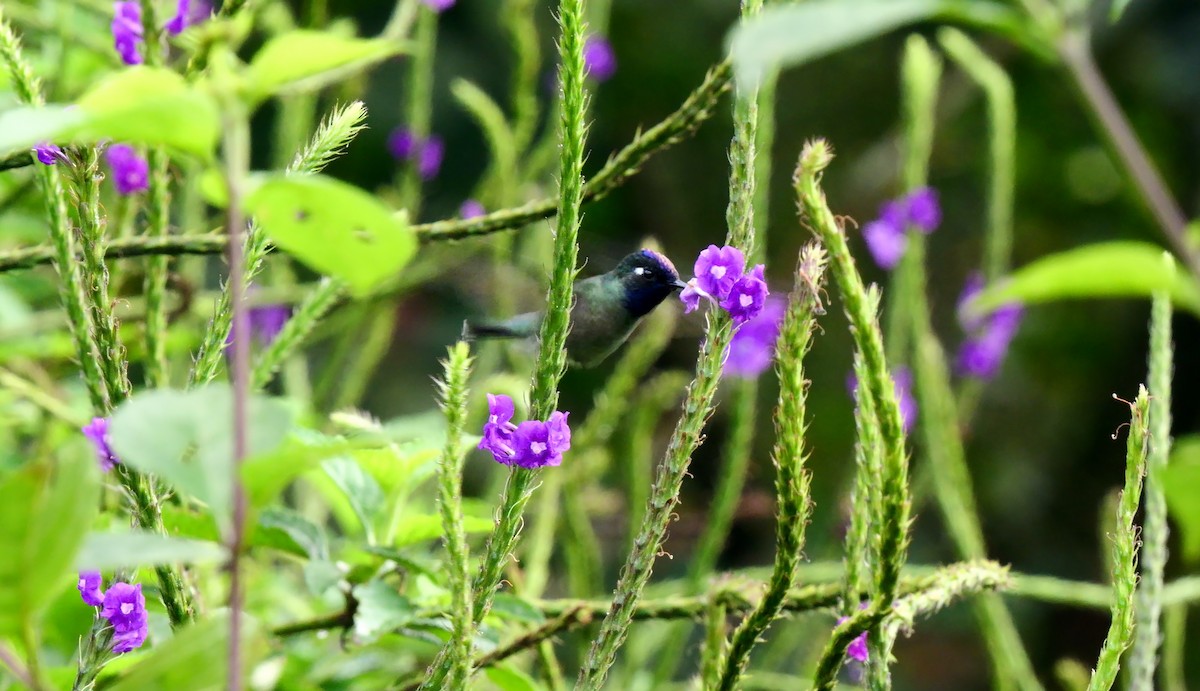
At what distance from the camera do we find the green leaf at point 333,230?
1.82 ft

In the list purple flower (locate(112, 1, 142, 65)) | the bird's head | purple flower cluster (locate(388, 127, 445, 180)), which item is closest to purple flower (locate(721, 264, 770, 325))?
the bird's head

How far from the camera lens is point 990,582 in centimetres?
116

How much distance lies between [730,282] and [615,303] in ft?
1.98

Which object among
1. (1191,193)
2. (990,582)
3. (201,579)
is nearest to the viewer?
(990,582)

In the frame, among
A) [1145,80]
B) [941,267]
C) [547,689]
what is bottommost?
[547,689]

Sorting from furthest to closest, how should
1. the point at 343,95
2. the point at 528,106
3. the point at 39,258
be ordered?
the point at 343,95 → the point at 528,106 → the point at 39,258

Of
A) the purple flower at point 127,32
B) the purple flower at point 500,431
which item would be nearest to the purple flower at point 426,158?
the purple flower at point 127,32

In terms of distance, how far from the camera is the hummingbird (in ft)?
4.88

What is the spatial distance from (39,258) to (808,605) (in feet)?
2.87

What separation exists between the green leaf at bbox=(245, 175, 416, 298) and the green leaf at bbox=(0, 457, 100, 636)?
162 millimetres

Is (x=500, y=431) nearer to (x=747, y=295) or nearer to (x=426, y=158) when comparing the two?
(x=747, y=295)

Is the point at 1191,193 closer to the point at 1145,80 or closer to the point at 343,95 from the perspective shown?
the point at 1145,80

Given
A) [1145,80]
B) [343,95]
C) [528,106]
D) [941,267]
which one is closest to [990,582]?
[528,106]

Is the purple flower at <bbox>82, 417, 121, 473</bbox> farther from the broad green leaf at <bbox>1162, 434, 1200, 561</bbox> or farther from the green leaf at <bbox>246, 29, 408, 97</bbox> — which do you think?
the broad green leaf at <bbox>1162, 434, 1200, 561</bbox>
